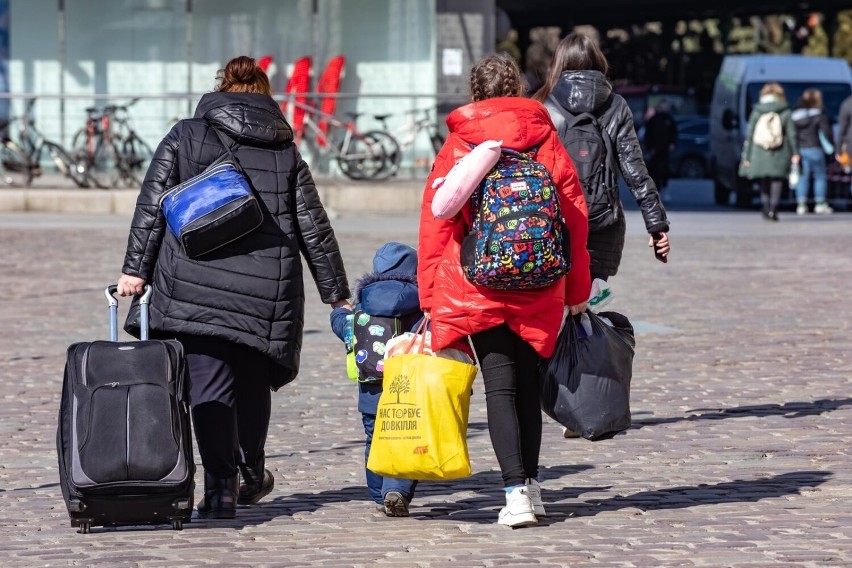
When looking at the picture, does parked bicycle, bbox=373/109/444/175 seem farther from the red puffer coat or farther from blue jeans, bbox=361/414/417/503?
the red puffer coat

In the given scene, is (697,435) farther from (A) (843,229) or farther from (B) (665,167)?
(B) (665,167)

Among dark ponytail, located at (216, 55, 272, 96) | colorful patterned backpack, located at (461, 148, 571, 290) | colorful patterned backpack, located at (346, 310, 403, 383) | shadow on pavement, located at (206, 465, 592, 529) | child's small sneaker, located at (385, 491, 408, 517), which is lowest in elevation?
shadow on pavement, located at (206, 465, 592, 529)

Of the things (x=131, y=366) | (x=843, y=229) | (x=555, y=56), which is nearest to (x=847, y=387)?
(x=555, y=56)

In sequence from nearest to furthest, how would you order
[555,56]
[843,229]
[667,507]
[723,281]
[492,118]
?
1. [492,118]
2. [667,507]
3. [555,56]
4. [723,281]
5. [843,229]

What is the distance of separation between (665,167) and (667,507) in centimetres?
2416

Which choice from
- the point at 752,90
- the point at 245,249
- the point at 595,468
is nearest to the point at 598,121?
the point at 595,468

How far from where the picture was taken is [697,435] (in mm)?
7723

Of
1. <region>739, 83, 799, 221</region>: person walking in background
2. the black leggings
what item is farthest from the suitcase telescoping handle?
<region>739, 83, 799, 221</region>: person walking in background

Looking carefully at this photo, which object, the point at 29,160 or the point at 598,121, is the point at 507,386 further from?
the point at 29,160

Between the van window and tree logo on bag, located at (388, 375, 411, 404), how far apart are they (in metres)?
20.9

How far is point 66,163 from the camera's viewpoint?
80.2ft

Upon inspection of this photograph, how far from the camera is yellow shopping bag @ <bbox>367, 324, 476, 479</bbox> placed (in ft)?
18.2

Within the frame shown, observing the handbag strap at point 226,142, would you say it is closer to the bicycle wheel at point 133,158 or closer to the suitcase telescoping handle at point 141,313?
the suitcase telescoping handle at point 141,313

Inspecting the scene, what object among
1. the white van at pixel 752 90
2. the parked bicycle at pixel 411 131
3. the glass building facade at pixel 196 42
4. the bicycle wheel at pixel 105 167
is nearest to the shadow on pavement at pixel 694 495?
the parked bicycle at pixel 411 131
